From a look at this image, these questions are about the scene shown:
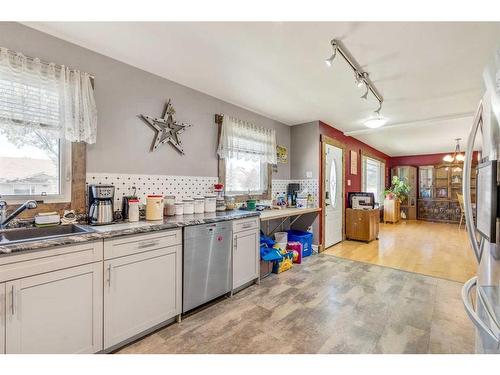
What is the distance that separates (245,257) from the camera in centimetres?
267

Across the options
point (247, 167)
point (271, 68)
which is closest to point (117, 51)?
point (271, 68)

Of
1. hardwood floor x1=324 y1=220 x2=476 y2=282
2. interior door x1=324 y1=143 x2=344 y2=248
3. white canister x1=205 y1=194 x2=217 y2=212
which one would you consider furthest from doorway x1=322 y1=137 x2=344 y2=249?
white canister x1=205 y1=194 x2=217 y2=212

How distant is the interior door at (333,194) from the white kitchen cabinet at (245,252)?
2.08m

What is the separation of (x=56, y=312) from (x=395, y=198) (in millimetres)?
8639

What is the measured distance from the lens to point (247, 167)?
3689mm

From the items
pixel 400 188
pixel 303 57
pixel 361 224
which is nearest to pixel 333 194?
pixel 361 224

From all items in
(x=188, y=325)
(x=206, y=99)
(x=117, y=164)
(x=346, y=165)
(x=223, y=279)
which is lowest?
(x=188, y=325)

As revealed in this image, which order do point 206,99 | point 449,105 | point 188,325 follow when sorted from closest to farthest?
point 188,325 < point 206,99 < point 449,105

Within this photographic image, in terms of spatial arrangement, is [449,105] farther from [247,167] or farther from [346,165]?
[247,167]

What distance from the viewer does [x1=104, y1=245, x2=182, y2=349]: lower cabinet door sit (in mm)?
1631

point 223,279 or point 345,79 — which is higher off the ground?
point 345,79

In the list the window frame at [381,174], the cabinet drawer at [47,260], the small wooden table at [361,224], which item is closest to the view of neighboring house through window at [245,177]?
the cabinet drawer at [47,260]

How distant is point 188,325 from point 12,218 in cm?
150

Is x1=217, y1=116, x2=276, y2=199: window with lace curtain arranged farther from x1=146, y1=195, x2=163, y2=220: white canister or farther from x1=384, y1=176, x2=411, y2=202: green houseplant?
x1=384, y1=176, x2=411, y2=202: green houseplant
